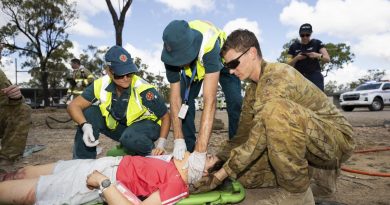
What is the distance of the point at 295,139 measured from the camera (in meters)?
2.33

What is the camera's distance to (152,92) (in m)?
3.48

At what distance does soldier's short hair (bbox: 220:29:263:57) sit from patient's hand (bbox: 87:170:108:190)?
1231 mm

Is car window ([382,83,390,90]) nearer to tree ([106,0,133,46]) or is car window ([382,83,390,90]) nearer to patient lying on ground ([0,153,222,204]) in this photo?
tree ([106,0,133,46])

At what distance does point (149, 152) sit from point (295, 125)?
1.62m

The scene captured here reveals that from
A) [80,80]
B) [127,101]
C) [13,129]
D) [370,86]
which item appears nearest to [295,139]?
[127,101]

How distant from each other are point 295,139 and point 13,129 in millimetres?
3859

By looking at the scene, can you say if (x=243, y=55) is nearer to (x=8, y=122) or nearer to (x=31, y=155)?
(x=8, y=122)

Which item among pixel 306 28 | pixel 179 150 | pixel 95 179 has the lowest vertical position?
pixel 95 179

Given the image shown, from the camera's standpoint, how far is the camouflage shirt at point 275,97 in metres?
2.49

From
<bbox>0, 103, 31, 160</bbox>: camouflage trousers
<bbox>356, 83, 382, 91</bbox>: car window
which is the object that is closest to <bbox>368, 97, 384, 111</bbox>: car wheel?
<bbox>356, 83, 382, 91</bbox>: car window

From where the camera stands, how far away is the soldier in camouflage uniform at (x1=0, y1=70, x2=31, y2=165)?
4.76 m

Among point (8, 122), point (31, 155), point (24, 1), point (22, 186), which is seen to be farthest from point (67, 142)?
point (24, 1)

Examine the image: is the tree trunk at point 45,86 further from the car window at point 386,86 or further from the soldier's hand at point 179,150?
the soldier's hand at point 179,150

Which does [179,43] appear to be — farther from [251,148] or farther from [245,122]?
[251,148]
